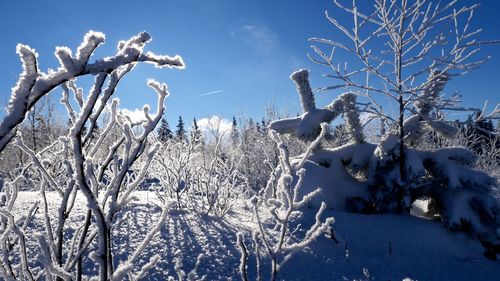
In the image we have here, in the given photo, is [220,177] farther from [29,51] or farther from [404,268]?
[29,51]

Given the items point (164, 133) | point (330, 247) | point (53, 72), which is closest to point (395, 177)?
point (330, 247)

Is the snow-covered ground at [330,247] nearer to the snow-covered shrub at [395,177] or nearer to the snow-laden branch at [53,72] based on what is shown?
the snow-covered shrub at [395,177]

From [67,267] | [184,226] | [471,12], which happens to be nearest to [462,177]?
[471,12]

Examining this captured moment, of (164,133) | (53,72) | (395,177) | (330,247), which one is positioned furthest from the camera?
(164,133)

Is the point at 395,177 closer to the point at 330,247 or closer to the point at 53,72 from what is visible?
the point at 330,247

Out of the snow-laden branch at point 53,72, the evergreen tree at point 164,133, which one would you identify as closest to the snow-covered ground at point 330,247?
the snow-laden branch at point 53,72

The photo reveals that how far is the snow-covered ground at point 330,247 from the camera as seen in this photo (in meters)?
4.76

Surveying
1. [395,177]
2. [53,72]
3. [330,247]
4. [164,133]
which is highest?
[164,133]

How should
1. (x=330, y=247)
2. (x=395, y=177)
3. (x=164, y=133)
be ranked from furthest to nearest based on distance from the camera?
(x=164, y=133)
(x=395, y=177)
(x=330, y=247)

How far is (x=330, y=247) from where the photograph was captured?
582 centimetres

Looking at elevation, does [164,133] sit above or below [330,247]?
above

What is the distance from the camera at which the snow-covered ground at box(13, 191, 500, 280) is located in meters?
4.76

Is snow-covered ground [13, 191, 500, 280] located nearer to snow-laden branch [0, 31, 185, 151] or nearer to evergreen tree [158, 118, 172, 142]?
snow-laden branch [0, 31, 185, 151]

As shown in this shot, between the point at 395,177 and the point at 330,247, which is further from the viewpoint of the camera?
the point at 395,177
